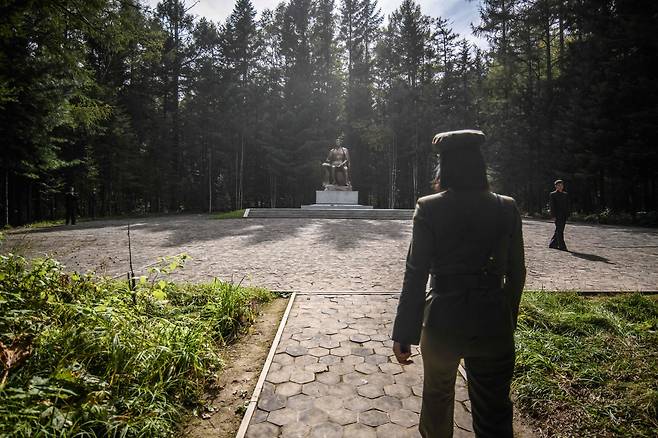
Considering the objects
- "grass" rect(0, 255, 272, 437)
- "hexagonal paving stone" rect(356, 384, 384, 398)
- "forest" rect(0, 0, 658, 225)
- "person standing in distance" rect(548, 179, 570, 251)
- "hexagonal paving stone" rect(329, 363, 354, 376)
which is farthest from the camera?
"forest" rect(0, 0, 658, 225)

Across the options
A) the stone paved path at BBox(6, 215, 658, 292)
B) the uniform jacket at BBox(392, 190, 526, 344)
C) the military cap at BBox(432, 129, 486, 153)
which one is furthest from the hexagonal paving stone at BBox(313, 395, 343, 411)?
the stone paved path at BBox(6, 215, 658, 292)

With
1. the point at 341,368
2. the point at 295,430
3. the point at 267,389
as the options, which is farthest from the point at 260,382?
the point at 341,368

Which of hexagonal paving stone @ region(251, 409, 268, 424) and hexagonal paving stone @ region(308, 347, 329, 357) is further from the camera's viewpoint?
hexagonal paving stone @ region(308, 347, 329, 357)

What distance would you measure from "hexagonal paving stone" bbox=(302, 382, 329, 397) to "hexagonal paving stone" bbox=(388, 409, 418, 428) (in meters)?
0.59

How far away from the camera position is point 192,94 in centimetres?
3488

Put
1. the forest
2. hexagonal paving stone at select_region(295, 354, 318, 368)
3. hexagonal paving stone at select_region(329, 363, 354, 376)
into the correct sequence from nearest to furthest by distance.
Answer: hexagonal paving stone at select_region(329, 363, 354, 376) → hexagonal paving stone at select_region(295, 354, 318, 368) → the forest

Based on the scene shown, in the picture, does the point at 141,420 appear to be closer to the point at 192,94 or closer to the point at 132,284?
the point at 132,284

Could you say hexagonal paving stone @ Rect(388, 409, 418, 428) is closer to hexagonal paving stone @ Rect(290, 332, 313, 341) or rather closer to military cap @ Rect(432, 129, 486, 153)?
hexagonal paving stone @ Rect(290, 332, 313, 341)

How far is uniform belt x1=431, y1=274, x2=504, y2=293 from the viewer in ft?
5.49

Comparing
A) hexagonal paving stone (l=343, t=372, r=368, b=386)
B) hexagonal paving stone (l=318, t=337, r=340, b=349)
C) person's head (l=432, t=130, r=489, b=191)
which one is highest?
person's head (l=432, t=130, r=489, b=191)

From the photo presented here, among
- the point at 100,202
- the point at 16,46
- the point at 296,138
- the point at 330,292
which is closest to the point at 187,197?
the point at 100,202

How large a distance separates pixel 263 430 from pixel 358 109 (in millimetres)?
34329

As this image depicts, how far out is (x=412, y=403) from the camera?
2.76 metres

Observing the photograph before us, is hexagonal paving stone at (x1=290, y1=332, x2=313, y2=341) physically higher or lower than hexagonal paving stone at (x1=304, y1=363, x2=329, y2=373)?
higher
